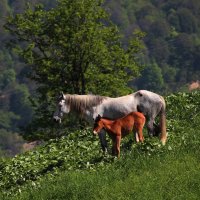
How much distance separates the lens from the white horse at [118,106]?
24.4 metres

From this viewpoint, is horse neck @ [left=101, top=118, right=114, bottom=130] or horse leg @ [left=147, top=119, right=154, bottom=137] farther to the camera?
horse leg @ [left=147, top=119, right=154, bottom=137]

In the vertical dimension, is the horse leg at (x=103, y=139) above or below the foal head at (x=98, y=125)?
below

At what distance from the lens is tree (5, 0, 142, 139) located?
5419cm

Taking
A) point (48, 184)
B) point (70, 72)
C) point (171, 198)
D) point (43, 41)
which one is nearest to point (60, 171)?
point (48, 184)

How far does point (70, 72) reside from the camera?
54250mm

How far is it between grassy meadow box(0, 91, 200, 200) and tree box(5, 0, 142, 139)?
26669mm

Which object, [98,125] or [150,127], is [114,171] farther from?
[150,127]

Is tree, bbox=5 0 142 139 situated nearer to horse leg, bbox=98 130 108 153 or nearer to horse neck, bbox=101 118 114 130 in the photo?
horse leg, bbox=98 130 108 153

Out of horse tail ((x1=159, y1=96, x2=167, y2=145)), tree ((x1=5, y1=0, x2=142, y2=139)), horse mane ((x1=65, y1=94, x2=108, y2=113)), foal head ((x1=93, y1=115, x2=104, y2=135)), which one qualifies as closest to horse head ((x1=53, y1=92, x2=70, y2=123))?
horse mane ((x1=65, y1=94, x2=108, y2=113))

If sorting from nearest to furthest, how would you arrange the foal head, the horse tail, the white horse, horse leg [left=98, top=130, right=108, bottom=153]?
1. the foal head
2. horse leg [left=98, top=130, right=108, bottom=153]
3. the horse tail
4. the white horse

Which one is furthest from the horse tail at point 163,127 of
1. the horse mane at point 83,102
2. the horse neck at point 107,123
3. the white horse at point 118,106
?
the horse mane at point 83,102

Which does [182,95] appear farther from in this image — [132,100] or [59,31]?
[59,31]

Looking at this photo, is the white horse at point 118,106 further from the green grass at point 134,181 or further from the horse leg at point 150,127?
the green grass at point 134,181

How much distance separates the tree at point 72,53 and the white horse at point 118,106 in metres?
27.6
